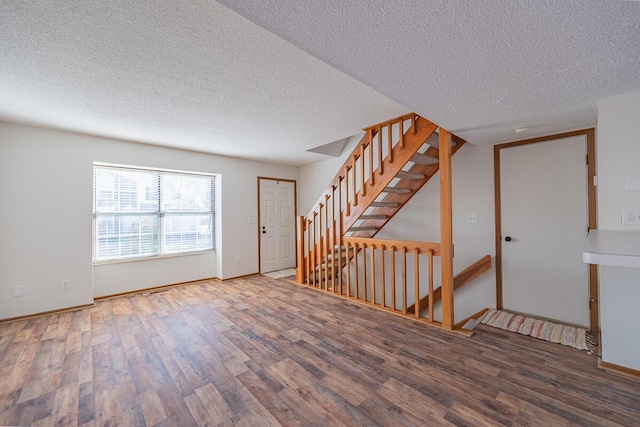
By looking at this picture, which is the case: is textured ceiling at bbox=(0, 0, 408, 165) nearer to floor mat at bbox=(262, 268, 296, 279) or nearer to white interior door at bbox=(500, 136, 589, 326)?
white interior door at bbox=(500, 136, 589, 326)

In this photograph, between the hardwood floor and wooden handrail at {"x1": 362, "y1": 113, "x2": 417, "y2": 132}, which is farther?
wooden handrail at {"x1": 362, "y1": 113, "x2": 417, "y2": 132}

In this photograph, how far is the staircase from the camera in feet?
8.55

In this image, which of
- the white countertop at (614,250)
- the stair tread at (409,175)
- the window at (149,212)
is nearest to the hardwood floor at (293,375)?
the white countertop at (614,250)

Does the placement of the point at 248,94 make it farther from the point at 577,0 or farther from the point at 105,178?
the point at 105,178

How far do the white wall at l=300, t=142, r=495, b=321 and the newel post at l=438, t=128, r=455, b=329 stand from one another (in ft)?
3.04

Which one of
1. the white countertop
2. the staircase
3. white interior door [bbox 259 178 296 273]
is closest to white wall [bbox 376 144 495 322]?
the staircase

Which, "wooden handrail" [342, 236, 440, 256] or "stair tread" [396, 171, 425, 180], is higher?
"stair tread" [396, 171, 425, 180]

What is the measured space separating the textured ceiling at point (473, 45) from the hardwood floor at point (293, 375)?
1.97 meters

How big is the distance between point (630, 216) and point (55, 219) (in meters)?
5.69

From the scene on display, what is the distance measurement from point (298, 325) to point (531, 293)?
2.64 m

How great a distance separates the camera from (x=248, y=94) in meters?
2.25

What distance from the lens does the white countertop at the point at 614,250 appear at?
1189mm

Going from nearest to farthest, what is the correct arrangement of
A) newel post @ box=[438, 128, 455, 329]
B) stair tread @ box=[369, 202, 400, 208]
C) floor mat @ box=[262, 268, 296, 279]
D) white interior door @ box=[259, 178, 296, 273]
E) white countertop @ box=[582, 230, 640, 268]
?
white countertop @ box=[582, 230, 640, 268] → newel post @ box=[438, 128, 455, 329] → stair tread @ box=[369, 202, 400, 208] → floor mat @ box=[262, 268, 296, 279] → white interior door @ box=[259, 178, 296, 273]

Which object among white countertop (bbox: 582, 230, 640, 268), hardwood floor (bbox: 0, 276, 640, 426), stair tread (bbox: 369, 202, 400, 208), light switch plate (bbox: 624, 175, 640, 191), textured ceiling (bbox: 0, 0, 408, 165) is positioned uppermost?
textured ceiling (bbox: 0, 0, 408, 165)
